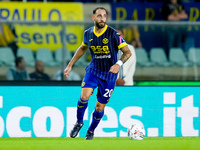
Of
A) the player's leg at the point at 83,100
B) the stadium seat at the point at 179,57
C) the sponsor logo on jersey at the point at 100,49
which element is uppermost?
the sponsor logo on jersey at the point at 100,49

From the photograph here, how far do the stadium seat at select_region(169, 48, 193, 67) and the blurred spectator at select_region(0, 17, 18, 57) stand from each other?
2.88m

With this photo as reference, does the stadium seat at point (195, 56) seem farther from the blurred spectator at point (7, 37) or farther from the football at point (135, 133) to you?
the blurred spectator at point (7, 37)

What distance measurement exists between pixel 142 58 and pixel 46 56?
1.78m

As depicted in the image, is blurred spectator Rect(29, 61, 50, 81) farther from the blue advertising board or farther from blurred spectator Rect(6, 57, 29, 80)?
the blue advertising board

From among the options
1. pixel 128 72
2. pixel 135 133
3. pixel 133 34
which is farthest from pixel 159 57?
pixel 135 133

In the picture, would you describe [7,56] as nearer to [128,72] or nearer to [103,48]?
[128,72]

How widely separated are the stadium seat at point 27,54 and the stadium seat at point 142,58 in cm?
192

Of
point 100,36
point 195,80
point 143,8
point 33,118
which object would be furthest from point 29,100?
point 143,8

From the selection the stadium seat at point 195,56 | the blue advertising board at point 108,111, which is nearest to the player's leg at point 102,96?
the blue advertising board at point 108,111

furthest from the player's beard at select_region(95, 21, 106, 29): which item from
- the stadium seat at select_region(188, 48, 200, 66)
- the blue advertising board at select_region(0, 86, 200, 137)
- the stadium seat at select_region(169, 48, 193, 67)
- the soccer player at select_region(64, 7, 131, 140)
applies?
the stadium seat at select_region(188, 48, 200, 66)

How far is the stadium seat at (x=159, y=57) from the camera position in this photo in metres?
10.8

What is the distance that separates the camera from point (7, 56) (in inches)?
404

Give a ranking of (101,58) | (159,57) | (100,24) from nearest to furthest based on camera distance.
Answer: (100,24) → (101,58) → (159,57)

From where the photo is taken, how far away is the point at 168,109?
1027cm
